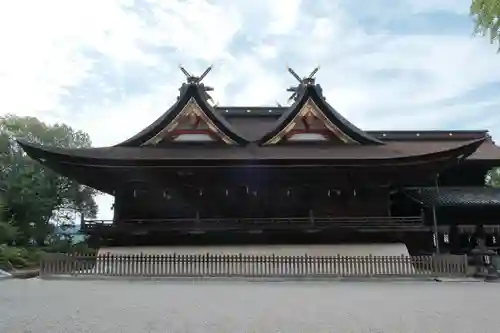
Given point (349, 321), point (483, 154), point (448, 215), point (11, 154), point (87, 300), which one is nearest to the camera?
point (349, 321)

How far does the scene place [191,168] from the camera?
15.6 metres

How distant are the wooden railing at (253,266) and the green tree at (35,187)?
16.7m

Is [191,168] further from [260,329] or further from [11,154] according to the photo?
[11,154]

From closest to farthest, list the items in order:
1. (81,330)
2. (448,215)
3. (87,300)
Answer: (81,330) < (87,300) < (448,215)

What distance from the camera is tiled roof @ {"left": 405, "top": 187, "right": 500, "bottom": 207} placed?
16.5 metres

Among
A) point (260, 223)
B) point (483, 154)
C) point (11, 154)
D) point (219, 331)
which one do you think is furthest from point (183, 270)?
point (11, 154)

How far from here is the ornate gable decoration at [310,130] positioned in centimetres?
1817

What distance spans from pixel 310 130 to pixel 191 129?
533 cm

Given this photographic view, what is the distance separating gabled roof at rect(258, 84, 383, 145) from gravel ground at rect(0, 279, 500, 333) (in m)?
9.59

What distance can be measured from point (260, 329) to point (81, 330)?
2148 mm

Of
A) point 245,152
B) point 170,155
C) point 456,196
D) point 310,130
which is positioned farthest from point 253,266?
point 456,196

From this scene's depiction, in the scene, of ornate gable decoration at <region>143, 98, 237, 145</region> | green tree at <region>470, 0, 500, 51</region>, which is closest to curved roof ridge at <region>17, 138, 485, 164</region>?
ornate gable decoration at <region>143, 98, 237, 145</region>

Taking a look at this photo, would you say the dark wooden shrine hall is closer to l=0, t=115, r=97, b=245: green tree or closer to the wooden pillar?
the wooden pillar

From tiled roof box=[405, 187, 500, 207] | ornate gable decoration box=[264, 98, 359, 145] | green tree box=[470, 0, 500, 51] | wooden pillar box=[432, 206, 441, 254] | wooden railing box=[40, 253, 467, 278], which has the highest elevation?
ornate gable decoration box=[264, 98, 359, 145]
